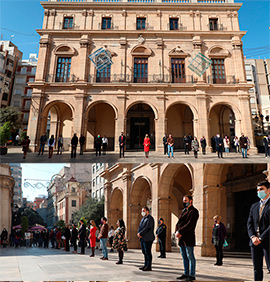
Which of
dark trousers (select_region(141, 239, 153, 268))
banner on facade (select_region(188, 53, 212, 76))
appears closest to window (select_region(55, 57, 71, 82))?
banner on facade (select_region(188, 53, 212, 76))

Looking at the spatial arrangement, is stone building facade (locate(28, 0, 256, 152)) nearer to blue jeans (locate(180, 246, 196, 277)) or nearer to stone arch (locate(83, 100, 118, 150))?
stone arch (locate(83, 100, 118, 150))

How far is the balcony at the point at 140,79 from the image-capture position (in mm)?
23188

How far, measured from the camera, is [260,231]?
3.75 meters

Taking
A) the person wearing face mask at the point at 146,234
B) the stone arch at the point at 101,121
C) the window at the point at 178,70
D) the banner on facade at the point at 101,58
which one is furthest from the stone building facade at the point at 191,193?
the banner on facade at the point at 101,58

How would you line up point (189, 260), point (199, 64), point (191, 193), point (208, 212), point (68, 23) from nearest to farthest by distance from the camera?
point (189, 260), point (208, 212), point (191, 193), point (199, 64), point (68, 23)

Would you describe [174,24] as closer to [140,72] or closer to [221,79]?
[140,72]

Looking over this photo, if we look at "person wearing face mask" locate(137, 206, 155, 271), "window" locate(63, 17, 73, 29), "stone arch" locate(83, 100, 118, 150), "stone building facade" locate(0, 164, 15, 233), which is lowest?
"person wearing face mask" locate(137, 206, 155, 271)

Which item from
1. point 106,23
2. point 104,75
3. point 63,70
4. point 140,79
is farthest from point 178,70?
point 63,70

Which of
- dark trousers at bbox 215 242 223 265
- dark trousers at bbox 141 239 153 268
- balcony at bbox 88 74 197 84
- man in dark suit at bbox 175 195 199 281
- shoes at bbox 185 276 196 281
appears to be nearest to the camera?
shoes at bbox 185 276 196 281

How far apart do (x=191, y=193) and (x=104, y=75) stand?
15.4m

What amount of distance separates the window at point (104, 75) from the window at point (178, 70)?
5639 mm

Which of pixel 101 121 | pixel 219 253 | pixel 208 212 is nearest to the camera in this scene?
pixel 219 253

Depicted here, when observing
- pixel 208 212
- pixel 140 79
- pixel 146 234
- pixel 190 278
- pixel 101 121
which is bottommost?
pixel 190 278

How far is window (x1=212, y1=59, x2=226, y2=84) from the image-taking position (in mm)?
23719
